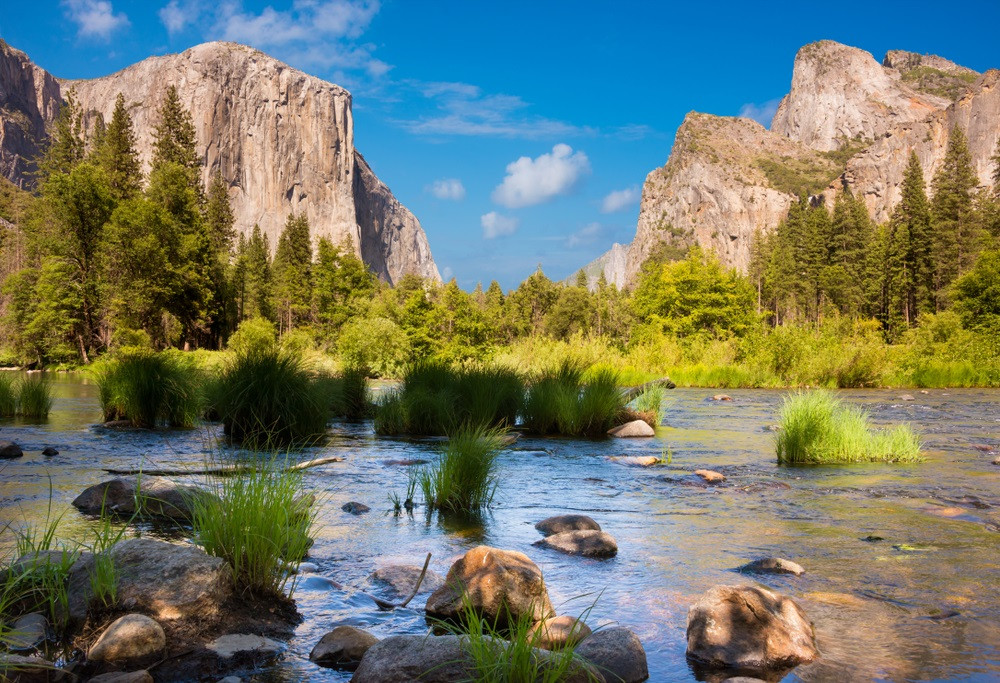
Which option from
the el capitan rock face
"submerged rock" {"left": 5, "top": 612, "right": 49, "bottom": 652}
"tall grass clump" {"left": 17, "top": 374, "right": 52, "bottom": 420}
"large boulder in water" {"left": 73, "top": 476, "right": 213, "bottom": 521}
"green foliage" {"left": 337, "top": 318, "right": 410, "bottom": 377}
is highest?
the el capitan rock face

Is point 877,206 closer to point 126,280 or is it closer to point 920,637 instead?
point 126,280

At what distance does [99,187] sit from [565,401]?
147ft

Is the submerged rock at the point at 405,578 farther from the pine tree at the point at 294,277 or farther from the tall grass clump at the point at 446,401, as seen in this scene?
the pine tree at the point at 294,277

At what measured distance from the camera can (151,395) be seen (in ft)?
46.0

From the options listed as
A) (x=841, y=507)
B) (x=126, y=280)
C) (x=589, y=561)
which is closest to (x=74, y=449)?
(x=589, y=561)

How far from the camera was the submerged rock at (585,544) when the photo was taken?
607cm

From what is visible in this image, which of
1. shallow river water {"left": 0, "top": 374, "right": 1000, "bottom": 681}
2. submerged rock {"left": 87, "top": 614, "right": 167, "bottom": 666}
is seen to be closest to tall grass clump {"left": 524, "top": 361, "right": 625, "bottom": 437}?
shallow river water {"left": 0, "top": 374, "right": 1000, "bottom": 681}

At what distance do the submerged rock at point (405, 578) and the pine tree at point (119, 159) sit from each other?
60.3 m

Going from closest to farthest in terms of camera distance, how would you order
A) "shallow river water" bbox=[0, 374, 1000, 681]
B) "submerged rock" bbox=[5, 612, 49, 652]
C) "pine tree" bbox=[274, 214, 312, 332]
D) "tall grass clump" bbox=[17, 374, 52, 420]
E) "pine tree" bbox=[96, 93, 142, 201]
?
"submerged rock" bbox=[5, 612, 49, 652], "shallow river water" bbox=[0, 374, 1000, 681], "tall grass clump" bbox=[17, 374, 52, 420], "pine tree" bbox=[96, 93, 142, 201], "pine tree" bbox=[274, 214, 312, 332]

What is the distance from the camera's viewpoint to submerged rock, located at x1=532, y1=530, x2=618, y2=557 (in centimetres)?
607

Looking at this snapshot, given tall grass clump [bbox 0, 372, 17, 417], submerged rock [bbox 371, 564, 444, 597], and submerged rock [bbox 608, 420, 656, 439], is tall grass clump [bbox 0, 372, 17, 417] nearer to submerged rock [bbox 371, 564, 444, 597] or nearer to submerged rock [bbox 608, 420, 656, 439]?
submerged rock [bbox 608, 420, 656, 439]

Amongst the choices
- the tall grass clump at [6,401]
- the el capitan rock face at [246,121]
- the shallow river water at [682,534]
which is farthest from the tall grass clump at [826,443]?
the el capitan rock face at [246,121]

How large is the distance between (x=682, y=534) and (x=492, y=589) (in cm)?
311

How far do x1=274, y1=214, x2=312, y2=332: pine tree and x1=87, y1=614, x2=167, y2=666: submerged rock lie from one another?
78953 mm
